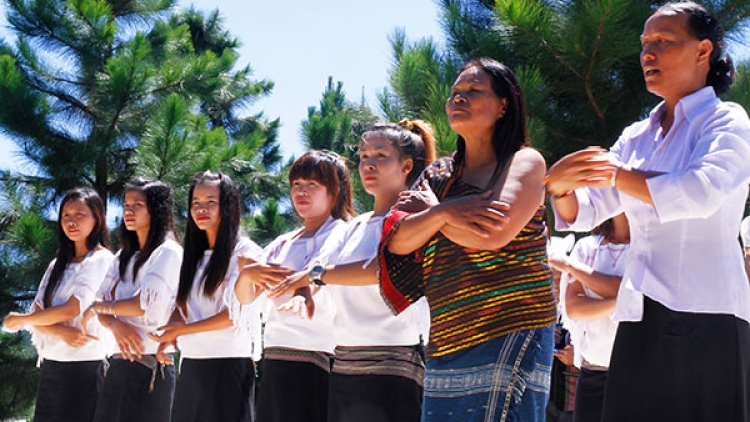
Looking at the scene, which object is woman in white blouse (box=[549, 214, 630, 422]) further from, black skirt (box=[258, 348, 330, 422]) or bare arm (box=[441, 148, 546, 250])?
bare arm (box=[441, 148, 546, 250])

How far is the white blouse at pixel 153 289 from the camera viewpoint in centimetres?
570

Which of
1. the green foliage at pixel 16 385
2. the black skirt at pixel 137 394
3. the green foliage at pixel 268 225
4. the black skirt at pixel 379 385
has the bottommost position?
the green foliage at pixel 16 385

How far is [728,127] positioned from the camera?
2.59m

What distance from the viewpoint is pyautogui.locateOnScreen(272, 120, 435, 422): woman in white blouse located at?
4105 mm

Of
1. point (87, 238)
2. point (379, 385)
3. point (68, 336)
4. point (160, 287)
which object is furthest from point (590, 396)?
point (87, 238)

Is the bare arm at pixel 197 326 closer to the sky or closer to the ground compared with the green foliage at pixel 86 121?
closer to the ground

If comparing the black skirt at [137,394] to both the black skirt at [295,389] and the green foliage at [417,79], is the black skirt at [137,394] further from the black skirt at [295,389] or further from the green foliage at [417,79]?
the green foliage at [417,79]

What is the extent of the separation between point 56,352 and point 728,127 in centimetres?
480

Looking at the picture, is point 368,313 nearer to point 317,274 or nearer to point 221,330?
point 317,274

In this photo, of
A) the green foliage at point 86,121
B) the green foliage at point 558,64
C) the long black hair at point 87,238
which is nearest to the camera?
the long black hair at point 87,238

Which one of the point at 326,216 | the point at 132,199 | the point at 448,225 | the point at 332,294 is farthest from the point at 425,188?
the point at 132,199

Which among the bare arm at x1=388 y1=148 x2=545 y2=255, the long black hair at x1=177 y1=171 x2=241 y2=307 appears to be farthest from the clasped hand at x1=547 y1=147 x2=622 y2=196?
the long black hair at x1=177 y1=171 x2=241 y2=307

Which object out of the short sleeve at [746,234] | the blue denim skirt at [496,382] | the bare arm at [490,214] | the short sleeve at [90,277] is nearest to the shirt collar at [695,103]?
the bare arm at [490,214]

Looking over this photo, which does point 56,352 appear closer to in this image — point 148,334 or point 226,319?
point 148,334
